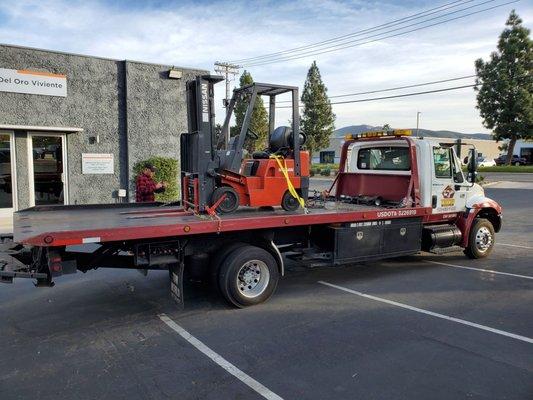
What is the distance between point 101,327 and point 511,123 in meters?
40.2

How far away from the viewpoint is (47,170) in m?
14.0

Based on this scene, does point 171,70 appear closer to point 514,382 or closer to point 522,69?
point 514,382

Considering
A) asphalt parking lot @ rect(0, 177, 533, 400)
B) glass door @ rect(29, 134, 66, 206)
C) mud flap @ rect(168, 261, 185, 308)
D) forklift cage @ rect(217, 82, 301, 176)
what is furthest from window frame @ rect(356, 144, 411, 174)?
glass door @ rect(29, 134, 66, 206)

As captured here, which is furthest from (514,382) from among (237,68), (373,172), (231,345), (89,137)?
(237,68)

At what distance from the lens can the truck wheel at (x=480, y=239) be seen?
907cm

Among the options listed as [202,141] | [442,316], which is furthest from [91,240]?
[442,316]

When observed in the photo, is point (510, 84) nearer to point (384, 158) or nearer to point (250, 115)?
point (384, 158)

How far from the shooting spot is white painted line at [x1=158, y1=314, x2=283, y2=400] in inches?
160

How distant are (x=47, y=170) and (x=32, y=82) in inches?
99.7

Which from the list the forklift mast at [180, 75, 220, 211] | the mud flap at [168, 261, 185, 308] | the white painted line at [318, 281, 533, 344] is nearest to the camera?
the white painted line at [318, 281, 533, 344]

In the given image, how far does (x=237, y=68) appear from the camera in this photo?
132 feet

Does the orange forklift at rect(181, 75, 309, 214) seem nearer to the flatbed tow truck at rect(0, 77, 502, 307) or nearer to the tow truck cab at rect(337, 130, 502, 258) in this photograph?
the flatbed tow truck at rect(0, 77, 502, 307)

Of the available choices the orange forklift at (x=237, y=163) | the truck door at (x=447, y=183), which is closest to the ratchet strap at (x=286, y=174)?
the orange forklift at (x=237, y=163)

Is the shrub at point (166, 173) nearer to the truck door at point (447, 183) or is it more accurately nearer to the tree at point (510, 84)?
the truck door at point (447, 183)
